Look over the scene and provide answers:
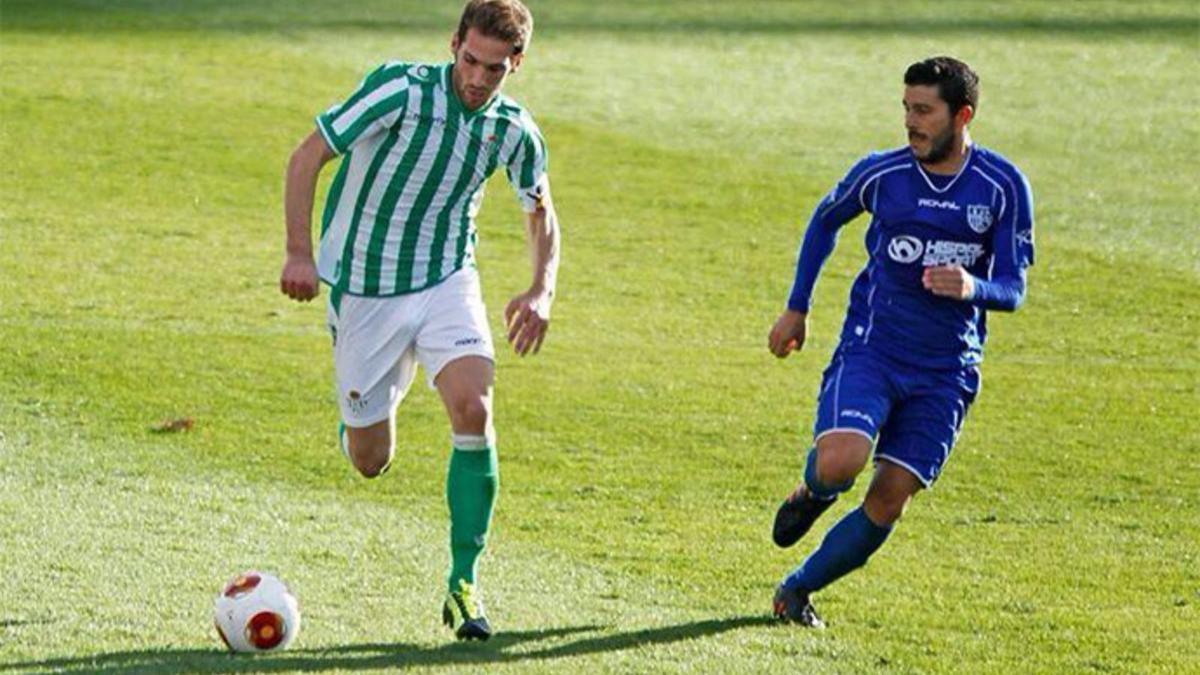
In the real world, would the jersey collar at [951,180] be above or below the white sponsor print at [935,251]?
above

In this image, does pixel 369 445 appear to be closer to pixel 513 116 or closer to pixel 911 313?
pixel 513 116

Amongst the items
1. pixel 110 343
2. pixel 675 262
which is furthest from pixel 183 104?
pixel 110 343

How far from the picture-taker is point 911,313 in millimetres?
8859

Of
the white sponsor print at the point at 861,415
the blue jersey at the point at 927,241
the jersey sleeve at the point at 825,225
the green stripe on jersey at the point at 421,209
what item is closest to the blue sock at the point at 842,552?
the white sponsor print at the point at 861,415

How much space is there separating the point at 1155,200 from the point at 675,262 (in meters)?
4.54

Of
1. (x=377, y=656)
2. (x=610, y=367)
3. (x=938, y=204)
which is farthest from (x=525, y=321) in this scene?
(x=610, y=367)

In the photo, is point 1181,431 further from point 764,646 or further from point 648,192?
point 648,192

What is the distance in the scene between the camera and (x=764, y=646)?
852cm

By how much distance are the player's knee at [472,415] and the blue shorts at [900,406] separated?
1.18 meters

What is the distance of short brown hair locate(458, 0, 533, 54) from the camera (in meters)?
8.33

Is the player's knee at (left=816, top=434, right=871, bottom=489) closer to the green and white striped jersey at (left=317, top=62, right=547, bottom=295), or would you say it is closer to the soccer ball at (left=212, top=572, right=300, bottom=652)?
the green and white striped jersey at (left=317, top=62, right=547, bottom=295)

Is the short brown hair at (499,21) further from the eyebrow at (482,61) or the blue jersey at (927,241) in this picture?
the blue jersey at (927,241)

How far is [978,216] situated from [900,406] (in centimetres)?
72

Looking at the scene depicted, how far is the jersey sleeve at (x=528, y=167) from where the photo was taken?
8.88 m
